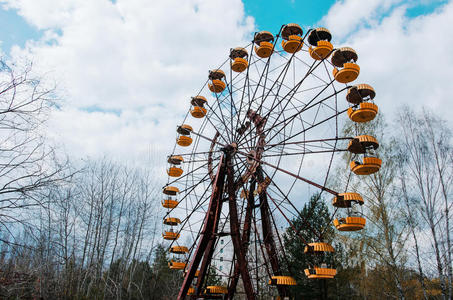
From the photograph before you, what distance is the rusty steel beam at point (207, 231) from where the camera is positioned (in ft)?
40.1

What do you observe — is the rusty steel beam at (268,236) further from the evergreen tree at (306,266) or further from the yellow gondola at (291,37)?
the evergreen tree at (306,266)

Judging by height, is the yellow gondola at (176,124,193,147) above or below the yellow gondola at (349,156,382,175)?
above

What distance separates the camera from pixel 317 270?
36.4 feet

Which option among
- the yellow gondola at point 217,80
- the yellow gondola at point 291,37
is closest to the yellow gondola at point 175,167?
the yellow gondola at point 217,80

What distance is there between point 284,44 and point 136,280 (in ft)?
100

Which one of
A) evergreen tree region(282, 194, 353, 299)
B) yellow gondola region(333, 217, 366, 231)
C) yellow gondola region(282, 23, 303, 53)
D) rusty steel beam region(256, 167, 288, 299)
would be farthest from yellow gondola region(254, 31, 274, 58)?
evergreen tree region(282, 194, 353, 299)

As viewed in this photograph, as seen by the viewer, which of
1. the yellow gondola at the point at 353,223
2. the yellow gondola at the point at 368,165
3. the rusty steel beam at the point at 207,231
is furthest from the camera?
the rusty steel beam at the point at 207,231

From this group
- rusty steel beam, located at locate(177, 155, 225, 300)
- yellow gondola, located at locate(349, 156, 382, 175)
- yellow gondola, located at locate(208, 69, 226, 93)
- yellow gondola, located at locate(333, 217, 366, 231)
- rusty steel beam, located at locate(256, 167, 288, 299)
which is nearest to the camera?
yellow gondola, located at locate(333, 217, 366, 231)

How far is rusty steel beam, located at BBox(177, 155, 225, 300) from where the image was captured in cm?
1221

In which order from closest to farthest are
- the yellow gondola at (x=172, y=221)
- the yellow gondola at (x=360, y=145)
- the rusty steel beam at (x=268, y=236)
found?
the yellow gondola at (x=360, y=145) → the rusty steel beam at (x=268, y=236) → the yellow gondola at (x=172, y=221)

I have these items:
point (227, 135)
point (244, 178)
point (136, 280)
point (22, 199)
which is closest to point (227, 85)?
point (227, 135)

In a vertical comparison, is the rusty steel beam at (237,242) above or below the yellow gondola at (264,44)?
below

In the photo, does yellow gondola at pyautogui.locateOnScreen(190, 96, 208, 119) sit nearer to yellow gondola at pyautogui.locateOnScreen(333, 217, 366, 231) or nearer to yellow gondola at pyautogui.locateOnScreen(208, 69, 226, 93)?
yellow gondola at pyautogui.locateOnScreen(208, 69, 226, 93)

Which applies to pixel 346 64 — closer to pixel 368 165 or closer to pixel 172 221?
pixel 368 165
